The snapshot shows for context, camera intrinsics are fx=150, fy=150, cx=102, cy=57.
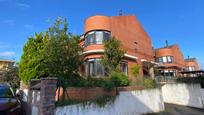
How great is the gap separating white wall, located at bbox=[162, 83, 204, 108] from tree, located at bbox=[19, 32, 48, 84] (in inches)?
782

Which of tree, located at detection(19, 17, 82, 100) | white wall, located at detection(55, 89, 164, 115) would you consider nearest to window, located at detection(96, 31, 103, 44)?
tree, located at detection(19, 17, 82, 100)

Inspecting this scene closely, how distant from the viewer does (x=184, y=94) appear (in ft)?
73.6

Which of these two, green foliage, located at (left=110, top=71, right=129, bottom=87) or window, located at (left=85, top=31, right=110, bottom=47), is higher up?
window, located at (left=85, top=31, right=110, bottom=47)

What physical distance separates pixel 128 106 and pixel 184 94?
566 inches

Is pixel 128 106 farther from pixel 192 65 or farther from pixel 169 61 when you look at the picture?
pixel 192 65

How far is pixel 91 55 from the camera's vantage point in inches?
730

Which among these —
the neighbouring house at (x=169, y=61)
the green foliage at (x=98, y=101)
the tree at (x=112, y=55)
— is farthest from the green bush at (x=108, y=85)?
the neighbouring house at (x=169, y=61)

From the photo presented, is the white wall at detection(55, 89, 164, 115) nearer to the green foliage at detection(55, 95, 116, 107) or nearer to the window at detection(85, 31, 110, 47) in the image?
the green foliage at detection(55, 95, 116, 107)

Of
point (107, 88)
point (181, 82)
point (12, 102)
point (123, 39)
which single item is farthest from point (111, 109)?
point (181, 82)

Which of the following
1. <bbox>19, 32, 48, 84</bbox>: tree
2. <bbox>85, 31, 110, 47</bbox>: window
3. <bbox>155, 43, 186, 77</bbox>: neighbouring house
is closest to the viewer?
<bbox>19, 32, 48, 84</bbox>: tree

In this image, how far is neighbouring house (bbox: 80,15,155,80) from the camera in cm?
1839

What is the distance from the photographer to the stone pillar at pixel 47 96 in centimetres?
628

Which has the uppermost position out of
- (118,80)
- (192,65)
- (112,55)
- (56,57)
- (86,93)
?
(192,65)

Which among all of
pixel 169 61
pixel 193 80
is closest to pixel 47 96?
pixel 193 80
